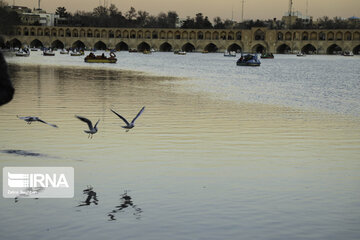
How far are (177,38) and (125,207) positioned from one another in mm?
132555

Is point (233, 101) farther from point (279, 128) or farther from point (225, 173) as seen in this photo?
point (225, 173)

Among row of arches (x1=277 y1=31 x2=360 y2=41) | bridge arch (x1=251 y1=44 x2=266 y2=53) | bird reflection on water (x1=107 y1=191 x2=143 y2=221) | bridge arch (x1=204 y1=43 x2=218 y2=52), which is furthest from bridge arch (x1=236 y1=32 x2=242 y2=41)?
bird reflection on water (x1=107 y1=191 x2=143 y2=221)

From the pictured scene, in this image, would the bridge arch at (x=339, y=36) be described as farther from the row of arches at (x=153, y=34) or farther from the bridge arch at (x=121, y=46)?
the bridge arch at (x=121, y=46)

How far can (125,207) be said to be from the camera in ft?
27.2

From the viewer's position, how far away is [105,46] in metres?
150

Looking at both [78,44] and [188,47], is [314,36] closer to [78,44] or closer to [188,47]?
[188,47]

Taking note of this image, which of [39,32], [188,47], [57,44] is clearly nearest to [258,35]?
[188,47]

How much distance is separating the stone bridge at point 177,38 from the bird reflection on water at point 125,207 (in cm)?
12037

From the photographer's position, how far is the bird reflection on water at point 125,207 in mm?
7980

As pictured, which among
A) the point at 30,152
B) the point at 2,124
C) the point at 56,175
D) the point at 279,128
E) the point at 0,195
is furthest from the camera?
the point at 279,128

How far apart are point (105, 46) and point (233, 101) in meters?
128

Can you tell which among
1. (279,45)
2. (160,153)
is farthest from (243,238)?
(279,45)

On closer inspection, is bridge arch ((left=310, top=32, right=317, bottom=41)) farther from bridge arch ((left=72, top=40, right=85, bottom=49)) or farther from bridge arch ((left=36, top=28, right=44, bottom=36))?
bridge arch ((left=36, top=28, right=44, bottom=36))

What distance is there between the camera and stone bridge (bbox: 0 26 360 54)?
128 meters
